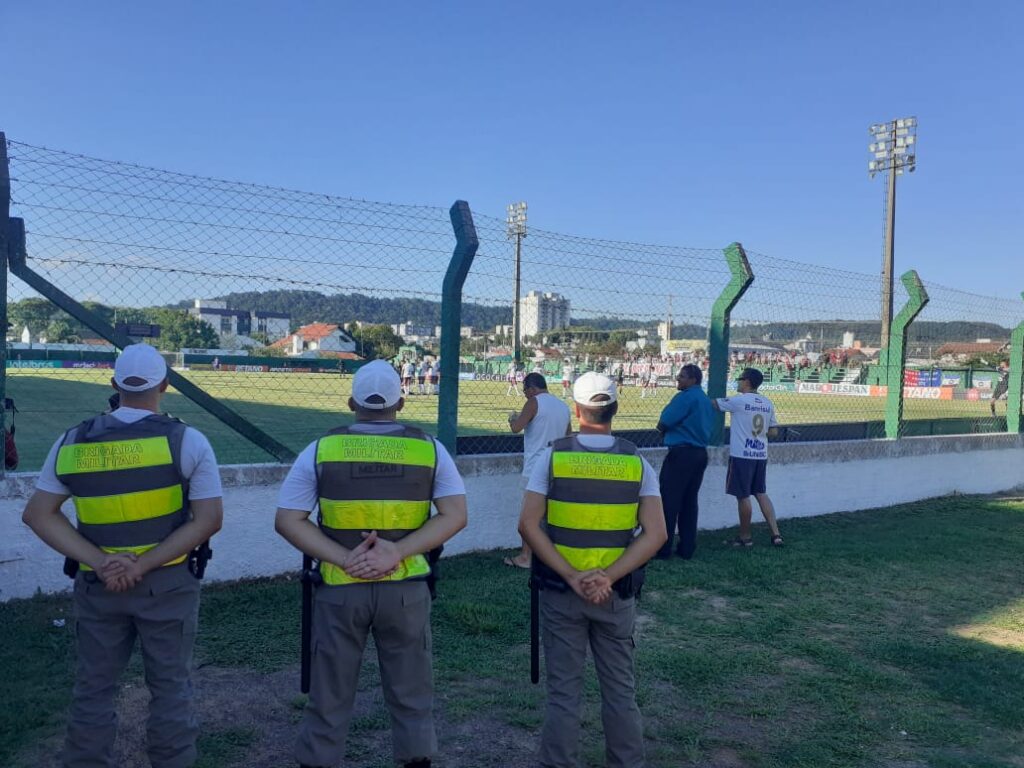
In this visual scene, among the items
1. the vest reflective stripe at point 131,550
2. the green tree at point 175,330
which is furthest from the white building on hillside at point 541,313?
the vest reflective stripe at point 131,550

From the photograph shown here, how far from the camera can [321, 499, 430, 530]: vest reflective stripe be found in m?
2.97

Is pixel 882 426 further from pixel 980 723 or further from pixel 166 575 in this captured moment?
pixel 166 575

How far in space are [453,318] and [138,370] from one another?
12.5 ft

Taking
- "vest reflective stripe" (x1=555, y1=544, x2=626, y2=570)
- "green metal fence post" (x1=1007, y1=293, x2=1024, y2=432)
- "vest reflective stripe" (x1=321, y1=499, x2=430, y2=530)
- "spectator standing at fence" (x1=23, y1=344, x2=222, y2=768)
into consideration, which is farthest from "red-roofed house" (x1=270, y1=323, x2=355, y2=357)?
"green metal fence post" (x1=1007, y1=293, x2=1024, y2=432)

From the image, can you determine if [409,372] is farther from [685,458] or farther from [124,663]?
[124,663]

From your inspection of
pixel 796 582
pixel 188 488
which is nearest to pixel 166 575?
pixel 188 488

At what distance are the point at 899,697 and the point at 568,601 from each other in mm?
2351

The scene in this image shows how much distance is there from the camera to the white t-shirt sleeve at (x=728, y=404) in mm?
7906

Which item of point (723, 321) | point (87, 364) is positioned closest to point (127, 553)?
point (87, 364)

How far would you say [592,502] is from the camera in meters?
3.29

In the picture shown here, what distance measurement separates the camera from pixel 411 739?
3.04m

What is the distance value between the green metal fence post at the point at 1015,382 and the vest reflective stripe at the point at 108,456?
1275 centimetres

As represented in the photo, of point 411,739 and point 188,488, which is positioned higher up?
point 188,488

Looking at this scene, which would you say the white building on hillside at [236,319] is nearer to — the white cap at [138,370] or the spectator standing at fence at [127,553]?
the white cap at [138,370]
